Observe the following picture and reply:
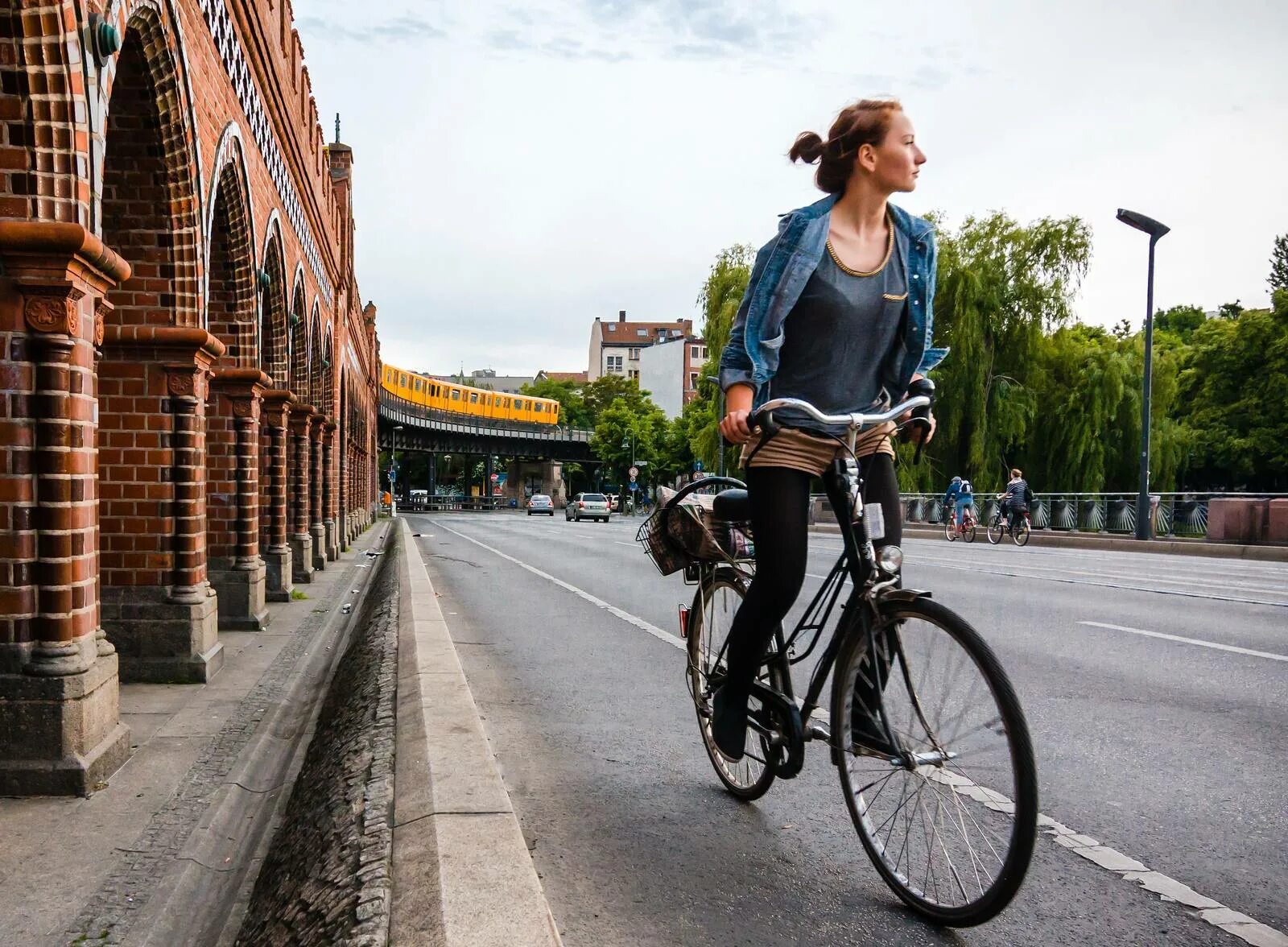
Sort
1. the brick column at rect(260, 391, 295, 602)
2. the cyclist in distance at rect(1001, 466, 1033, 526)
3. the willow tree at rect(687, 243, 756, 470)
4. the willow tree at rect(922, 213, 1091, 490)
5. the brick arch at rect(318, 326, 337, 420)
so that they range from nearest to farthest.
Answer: the brick column at rect(260, 391, 295, 602), the brick arch at rect(318, 326, 337, 420), the cyclist in distance at rect(1001, 466, 1033, 526), the willow tree at rect(922, 213, 1091, 490), the willow tree at rect(687, 243, 756, 470)

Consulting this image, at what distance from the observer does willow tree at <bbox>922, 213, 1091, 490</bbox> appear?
29.2 metres

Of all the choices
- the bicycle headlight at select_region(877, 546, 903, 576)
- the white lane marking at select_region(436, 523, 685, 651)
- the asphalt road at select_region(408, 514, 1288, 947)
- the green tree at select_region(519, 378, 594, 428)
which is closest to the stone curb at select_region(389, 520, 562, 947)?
the asphalt road at select_region(408, 514, 1288, 947)

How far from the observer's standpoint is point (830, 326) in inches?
119

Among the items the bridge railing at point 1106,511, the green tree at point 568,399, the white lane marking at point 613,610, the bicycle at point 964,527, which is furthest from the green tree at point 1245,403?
the green tree at point 568,399

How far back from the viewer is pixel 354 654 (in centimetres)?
689

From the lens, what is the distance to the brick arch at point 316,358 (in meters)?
17.2

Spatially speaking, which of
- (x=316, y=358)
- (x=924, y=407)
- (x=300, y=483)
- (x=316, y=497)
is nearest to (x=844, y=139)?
(x=924, y=407)

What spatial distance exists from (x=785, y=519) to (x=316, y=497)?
15.1 meters

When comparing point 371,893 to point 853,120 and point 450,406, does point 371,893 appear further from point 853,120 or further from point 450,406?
point 450,406

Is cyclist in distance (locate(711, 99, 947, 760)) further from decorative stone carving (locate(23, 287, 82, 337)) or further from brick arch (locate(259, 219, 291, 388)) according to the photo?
brick arch (locate(259, 219, 291, 388))

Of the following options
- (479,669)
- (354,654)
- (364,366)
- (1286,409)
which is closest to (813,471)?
(479,669)

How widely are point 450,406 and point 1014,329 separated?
167ft

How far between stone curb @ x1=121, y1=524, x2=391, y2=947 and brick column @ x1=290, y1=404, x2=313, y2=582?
824 cm

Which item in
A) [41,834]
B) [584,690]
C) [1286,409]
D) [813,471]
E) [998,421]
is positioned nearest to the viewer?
[813,471]
